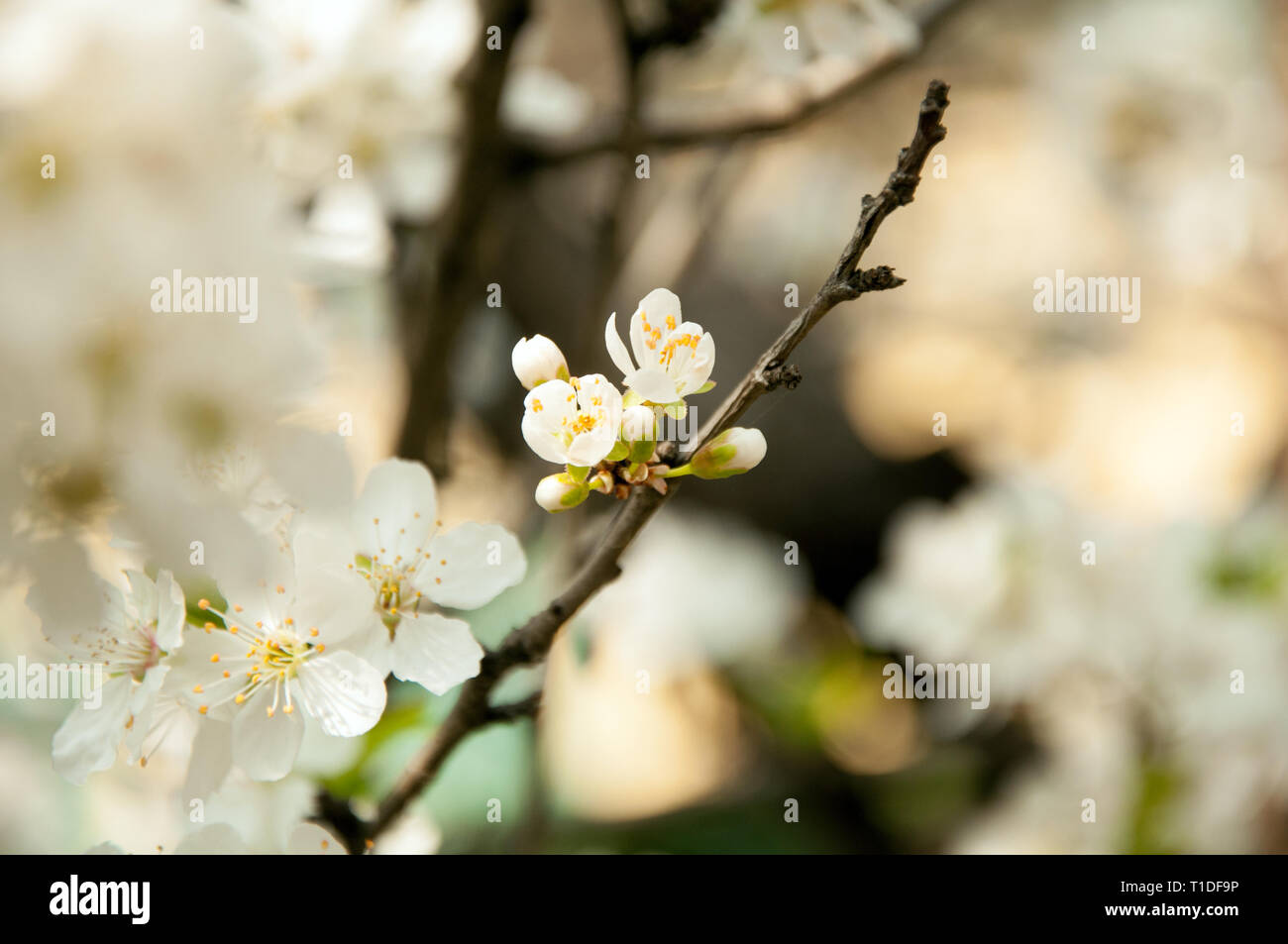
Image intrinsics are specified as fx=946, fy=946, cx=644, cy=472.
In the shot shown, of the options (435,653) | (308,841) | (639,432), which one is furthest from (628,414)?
(308,841)

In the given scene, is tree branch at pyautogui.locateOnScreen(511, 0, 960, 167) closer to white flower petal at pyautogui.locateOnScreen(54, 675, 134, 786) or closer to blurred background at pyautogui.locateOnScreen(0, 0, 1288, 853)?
blurred background at pyautogui.locateOnScreen(0, 0, 1288, 853)

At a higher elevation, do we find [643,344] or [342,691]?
[643,344]

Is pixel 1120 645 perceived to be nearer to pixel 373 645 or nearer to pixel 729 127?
pixel 729 127

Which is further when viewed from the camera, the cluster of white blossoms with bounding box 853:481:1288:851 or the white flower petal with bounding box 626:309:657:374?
the cluster of white blossoms with bounding box 853:481:1288:851

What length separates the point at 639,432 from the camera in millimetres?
332

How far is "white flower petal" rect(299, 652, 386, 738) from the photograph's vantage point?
0.35 metres

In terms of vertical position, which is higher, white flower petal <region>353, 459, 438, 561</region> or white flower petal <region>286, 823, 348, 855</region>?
white flower petal <region>353, 459, 438, 561</region>

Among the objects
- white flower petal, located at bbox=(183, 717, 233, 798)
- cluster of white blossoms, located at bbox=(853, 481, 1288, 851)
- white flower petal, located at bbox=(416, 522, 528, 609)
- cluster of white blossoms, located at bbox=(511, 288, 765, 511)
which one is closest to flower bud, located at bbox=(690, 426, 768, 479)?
cluster of white blossoms, located at bbox=(511, 288, 765, 511)

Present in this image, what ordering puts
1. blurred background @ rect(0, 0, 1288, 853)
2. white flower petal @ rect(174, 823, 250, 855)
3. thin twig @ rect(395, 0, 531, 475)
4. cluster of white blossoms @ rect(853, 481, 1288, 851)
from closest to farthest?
blurred background @ rect(0, 0, 1288, 853) < white flower petal @ rect(174, 823, 250, 855) < thin twig @ rect(395, 0, 531, 475) < cluster of white blossoms @ rect(853, 481, 1288, 851)

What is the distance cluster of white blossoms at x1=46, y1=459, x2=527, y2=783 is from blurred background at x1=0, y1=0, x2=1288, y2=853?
25 millimetres

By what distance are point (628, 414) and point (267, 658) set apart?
17 centimetres

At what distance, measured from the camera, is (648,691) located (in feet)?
4.30
